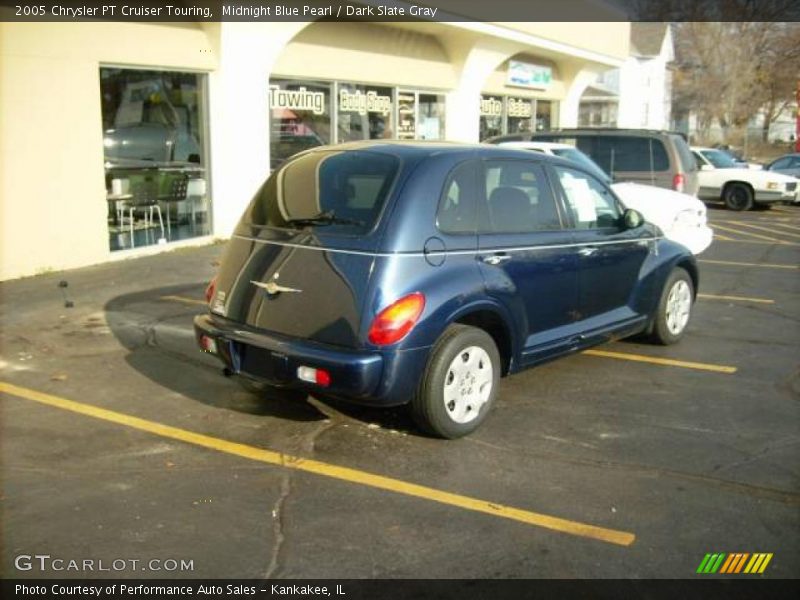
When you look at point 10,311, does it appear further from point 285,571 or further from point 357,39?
point 357,39

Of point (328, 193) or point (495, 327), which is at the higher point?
point (328, 193)

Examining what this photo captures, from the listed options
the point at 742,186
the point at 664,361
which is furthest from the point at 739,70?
the point at 664,361

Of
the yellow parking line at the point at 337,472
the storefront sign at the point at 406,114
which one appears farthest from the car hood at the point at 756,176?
the yellow parking line at the point at 337,472

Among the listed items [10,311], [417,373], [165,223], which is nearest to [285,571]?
[417,373]

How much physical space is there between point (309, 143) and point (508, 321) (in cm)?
1021

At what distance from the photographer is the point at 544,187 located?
563 centimetres

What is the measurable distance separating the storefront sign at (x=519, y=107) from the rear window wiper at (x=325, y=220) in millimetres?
17917

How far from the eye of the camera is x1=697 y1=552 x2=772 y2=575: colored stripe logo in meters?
3.49

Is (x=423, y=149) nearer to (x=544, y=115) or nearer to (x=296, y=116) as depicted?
(x=296, y=116)

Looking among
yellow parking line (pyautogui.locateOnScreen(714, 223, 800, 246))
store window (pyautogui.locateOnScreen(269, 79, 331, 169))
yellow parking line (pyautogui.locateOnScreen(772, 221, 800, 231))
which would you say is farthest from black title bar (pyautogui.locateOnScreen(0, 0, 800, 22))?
yellow parking line (pyautogui.locateOnScreen(772, 221, 800, 231))

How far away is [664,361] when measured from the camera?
21.7ft

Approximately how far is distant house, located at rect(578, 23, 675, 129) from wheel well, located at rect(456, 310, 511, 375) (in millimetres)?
35551

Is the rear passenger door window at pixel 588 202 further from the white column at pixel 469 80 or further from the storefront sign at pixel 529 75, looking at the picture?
the storefront sign at pixel 529 75

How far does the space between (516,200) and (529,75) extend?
18048 mm
